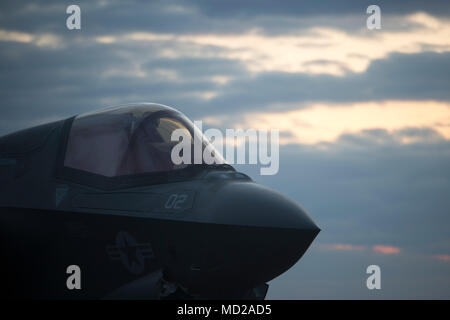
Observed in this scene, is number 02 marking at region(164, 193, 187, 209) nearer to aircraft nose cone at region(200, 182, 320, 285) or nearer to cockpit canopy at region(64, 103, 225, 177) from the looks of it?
aircraft nose cone at region(200, 182, 320, 285)

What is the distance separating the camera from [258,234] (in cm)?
805

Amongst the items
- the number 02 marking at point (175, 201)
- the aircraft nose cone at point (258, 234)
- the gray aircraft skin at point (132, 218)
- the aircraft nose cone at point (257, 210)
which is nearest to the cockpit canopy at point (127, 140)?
the gray aircraft skin at point (132, 218)

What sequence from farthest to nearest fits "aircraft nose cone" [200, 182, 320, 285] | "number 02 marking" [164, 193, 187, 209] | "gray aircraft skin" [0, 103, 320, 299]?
"number 02 marking" [164, 193, 187, 209], "gray aircraft skin" [0, 103, 320, 299], "aircraft nose cone" [200, 182, 320, 285]

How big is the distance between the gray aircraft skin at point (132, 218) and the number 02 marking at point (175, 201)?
0.02 m

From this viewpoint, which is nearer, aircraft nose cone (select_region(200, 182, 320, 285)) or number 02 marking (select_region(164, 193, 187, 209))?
aircraft nose cone (select_region(200, 182, 320, 285))

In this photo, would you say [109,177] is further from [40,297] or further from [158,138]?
[40,297]

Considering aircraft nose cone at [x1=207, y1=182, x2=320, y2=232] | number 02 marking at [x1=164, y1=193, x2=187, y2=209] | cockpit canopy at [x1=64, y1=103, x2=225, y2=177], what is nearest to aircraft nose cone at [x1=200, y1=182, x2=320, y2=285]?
aircraft nose cone at [x1=207, y1=182, x2=320, y2=232]

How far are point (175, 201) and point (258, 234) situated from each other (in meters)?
1.31

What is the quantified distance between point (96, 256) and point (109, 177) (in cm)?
115

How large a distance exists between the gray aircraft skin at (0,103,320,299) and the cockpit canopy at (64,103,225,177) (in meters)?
0.02

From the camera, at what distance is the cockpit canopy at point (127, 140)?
31.0ft

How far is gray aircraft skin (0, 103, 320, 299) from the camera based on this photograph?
820cm

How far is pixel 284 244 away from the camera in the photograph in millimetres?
8102

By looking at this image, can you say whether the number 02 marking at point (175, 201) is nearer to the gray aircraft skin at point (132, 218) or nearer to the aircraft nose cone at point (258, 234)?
the gray aircraft skin at point (132, 218)
